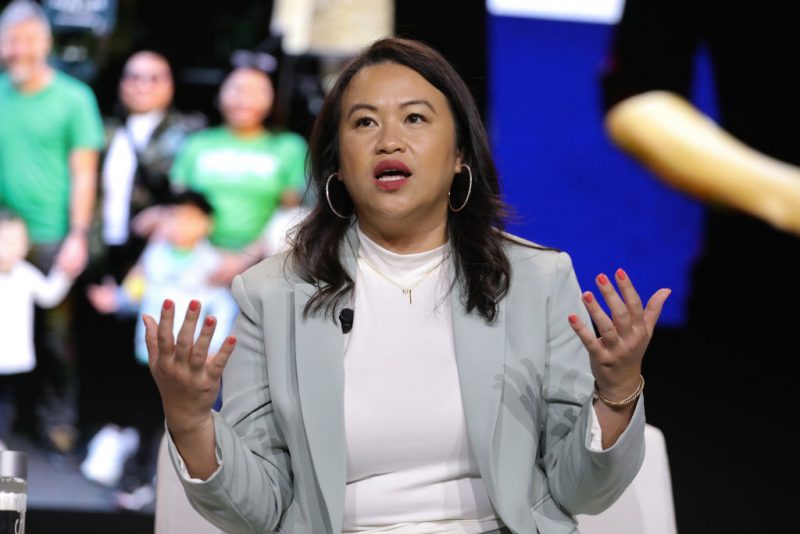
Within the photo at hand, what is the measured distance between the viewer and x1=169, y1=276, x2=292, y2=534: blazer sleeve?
1.70m

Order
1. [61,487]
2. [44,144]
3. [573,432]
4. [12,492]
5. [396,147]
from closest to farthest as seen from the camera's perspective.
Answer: [12,492] → [573,432] → [396,147] → [61,487] → [44,144]

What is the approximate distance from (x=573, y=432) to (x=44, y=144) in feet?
8.90

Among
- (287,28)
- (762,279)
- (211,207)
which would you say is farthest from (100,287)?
(762,279)

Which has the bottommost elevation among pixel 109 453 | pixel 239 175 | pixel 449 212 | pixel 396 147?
pixel 109 453

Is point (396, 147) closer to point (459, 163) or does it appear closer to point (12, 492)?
point (459, 163)

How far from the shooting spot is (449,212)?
2.05m

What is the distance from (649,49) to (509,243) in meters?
2.19

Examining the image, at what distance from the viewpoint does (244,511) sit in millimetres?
1745

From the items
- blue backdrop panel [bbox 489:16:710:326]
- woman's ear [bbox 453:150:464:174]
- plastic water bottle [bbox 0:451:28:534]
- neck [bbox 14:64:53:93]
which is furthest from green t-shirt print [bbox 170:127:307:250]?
plastic water bottle [bbox 0:451:28:534]

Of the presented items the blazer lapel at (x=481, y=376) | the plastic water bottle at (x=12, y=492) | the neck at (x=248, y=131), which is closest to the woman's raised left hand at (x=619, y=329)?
the blazer lapel at (x=481, y=376)

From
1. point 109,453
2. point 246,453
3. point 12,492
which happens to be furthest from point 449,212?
point 109,453

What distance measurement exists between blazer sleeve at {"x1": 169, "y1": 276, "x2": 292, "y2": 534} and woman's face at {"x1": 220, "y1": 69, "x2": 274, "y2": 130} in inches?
80.1

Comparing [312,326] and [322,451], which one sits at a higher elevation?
[312,326]

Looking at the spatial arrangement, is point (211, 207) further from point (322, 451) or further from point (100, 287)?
point (322, 451)
